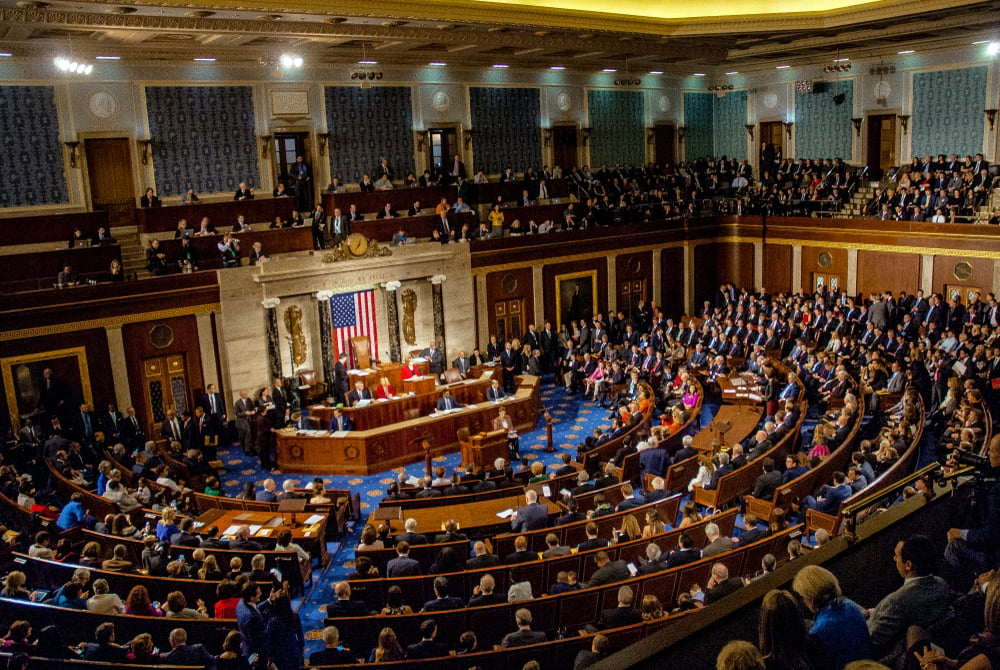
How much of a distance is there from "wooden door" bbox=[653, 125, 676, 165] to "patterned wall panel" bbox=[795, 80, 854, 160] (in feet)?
13.3

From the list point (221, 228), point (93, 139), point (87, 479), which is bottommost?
point (87, 479)

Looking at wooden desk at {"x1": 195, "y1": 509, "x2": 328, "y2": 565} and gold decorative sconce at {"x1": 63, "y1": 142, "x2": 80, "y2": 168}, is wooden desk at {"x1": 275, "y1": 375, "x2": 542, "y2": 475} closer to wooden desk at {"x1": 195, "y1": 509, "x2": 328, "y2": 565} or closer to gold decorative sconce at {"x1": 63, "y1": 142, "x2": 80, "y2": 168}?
wooden desk at {"x1": 195, "y1": 509, "x2": 328, "y2": 565}

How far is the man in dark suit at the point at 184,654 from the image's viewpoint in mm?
6944

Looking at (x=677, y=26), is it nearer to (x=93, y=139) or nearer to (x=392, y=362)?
(x=392, y=362)

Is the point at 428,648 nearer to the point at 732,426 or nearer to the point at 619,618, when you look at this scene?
the point at 619,618

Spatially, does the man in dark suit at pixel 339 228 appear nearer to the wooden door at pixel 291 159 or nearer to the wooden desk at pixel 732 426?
the wooden door at pixel 291 159

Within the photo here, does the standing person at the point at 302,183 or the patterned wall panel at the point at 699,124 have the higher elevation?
the patterned wall panel at the point at 699,124

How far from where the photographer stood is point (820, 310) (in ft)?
65.8

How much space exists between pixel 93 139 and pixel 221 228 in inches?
133

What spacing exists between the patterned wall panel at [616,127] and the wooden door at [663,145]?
543 mm

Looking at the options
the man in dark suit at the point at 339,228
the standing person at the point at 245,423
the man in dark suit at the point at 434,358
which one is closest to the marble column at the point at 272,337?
the standing person at the point at 245,423

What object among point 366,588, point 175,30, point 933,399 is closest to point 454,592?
point 366,588

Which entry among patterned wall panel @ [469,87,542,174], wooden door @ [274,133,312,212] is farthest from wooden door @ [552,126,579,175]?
A: wooden door @ [274,133,312,212]

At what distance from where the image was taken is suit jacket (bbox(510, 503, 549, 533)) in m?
10.4
